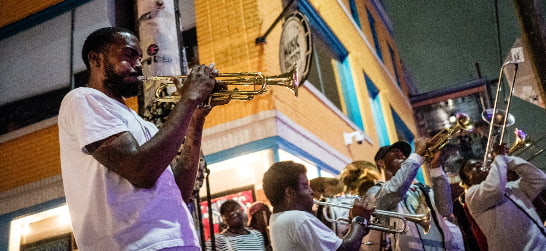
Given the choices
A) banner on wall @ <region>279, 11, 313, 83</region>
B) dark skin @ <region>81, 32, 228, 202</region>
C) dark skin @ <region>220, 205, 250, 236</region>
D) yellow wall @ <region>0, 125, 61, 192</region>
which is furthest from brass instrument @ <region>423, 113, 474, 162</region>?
yellow wall @ <region>0, 125, 61, 192</region>

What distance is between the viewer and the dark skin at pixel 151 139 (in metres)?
1.68

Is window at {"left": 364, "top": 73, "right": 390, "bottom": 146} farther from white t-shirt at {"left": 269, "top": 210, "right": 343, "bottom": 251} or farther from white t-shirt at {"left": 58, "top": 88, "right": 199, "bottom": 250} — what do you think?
white t-shirt at {"left": 58, "top": 88, "right": 199, "bottom": 250}

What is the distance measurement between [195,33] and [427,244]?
582cm

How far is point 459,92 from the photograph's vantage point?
2123cm

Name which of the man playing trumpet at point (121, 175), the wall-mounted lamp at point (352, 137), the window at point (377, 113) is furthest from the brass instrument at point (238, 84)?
the window at point (377, 113)

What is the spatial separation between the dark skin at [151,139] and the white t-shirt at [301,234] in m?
1.36

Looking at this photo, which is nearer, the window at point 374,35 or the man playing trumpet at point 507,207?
the man playing trumpet at point 507,207

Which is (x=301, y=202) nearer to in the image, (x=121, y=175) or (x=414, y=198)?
(x=414, y=198)

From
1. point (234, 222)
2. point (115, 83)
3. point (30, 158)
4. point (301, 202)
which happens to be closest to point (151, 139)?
point (115, 83)

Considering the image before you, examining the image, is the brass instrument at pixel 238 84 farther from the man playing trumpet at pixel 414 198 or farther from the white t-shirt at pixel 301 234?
the man playing trumpet at pixel 414 198

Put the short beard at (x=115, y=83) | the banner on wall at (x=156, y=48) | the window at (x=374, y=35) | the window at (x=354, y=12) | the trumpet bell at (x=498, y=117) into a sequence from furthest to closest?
the window at (x=374, y=35) → the window at (x=354, y=12) → the trumpet bell at (x=498, y=117) → the banner on wall at (x=156, y=48) → the short beard at (x=115, y=83)

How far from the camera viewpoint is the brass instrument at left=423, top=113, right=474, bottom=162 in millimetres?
5125

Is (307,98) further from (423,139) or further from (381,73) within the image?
(381,73)

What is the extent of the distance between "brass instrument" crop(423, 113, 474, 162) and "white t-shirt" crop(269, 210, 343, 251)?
2305 mm
